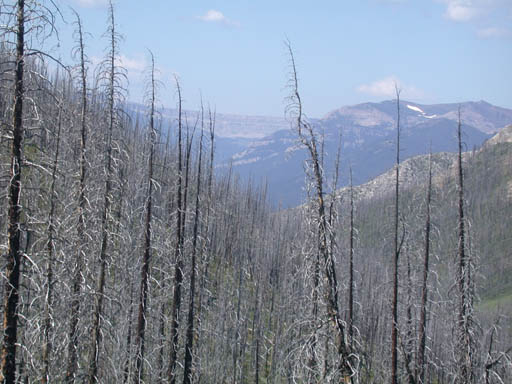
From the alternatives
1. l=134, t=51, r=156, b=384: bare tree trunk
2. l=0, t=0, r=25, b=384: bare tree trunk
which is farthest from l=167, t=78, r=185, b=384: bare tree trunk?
l=0, t=0, r=25, b=384: bare tree trunk

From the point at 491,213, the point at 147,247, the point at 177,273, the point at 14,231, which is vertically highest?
the point at 14,231

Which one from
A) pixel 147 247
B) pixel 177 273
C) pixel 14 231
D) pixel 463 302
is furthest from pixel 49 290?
pixel 463 302

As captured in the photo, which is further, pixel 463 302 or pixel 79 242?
pixel 463 302

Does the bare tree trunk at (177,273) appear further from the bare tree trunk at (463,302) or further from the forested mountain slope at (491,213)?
the forested mountain slope at (491,213)

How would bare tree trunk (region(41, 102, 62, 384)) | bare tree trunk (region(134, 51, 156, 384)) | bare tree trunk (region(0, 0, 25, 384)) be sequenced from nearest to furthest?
bare tree trunk (region(0, 0, 25, 384)), bare tree trunk (region(41, 102, 62, 384)), bare tree trunk (region(134, 51, 156, 384))

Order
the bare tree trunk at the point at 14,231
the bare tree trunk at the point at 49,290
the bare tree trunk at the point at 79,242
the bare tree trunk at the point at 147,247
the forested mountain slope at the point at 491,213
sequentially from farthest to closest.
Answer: the forested mountain slope at the point at 491,213
the bare tree trunk at the point at 147,247
the bare tree trunk at the point at 79,242
the bare tree trunk at the point at 49,290
the bare tree trunk at the point at 14,231

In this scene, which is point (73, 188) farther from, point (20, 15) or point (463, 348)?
point (463, 348)

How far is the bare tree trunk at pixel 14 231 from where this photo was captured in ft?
29.1

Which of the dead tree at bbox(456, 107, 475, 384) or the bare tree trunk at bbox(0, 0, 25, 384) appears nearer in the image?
the bare tree trunk at bbox(0, 0, 25, 384)

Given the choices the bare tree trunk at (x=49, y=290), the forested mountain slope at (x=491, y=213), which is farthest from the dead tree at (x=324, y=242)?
the forested mountain slope at (x=491, y=213)

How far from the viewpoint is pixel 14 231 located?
9.18 meters

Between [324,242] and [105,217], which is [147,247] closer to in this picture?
[105,217]

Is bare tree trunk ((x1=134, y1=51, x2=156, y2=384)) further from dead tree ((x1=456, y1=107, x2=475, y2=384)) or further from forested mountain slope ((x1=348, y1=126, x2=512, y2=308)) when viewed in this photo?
forested mountain slope ((x1=348, y1=126, x2=512, y2=308))

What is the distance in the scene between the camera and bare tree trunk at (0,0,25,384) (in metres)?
8.88
